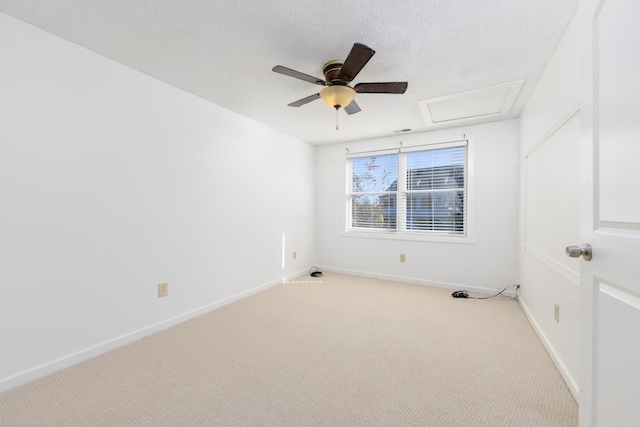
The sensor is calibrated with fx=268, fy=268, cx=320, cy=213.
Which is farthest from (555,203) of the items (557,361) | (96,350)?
(96,350)

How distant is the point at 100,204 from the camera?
2008 mm

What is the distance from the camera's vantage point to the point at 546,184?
2109mm

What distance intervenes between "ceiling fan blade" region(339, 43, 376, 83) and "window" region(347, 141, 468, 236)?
2.26 meters

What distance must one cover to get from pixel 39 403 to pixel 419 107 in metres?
3.70

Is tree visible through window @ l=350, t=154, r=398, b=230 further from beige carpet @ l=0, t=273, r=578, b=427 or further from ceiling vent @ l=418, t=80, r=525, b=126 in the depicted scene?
beige carpet @ l=0, t=273, r=578, b=427

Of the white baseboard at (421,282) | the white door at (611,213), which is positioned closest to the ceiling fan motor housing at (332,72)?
the white door at (611,213)

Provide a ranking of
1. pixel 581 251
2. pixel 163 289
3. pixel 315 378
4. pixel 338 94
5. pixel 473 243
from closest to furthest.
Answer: pixel 581 251 < pixel 315 378 < pixel 338 94 < pixel 163 289 < pixel 473 243

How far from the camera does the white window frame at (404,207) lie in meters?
3.51

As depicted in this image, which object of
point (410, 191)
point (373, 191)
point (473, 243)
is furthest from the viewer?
point (373, 191)

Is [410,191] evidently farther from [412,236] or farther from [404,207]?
[412,236]

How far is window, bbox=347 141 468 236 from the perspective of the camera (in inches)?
145

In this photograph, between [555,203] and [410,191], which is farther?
[410,191]

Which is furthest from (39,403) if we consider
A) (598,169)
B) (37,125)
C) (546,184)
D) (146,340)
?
(546,184)

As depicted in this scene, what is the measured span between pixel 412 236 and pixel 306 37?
2963 mm
